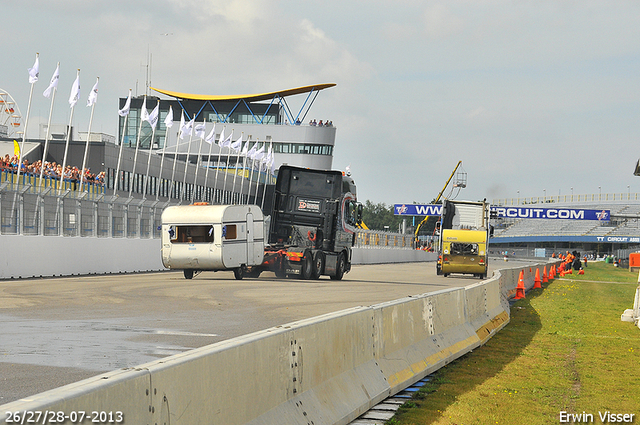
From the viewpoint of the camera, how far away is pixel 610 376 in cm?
1041

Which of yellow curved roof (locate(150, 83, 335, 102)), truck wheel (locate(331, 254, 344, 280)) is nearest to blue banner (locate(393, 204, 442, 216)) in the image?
yellow curved roof (locate(150, 83, 335, 102))

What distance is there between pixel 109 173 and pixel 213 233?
43515mm

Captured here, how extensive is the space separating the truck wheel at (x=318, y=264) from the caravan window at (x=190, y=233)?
494 cm

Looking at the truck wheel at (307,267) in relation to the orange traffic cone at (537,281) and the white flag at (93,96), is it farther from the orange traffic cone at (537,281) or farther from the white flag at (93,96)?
the white flag at (93,96)

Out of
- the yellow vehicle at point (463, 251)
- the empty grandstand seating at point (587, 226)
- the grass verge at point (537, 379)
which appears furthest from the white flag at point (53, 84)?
the empty grandstand seating at point (587, 226)

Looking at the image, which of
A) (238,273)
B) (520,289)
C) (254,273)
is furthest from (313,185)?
(520,289)

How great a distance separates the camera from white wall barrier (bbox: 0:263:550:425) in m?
4.14

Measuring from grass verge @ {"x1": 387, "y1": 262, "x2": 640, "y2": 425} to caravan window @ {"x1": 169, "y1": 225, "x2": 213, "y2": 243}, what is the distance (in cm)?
1211

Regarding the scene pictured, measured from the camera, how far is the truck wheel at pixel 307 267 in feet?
96.6

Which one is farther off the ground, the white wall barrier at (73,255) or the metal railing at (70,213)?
the metal railing at (70,213)

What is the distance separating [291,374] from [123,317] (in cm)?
879

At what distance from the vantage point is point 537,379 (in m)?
10.1

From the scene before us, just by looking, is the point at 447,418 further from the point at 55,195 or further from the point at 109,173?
the point at 109,173

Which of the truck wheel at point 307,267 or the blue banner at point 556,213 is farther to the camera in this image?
the blue banner at point 556,213
